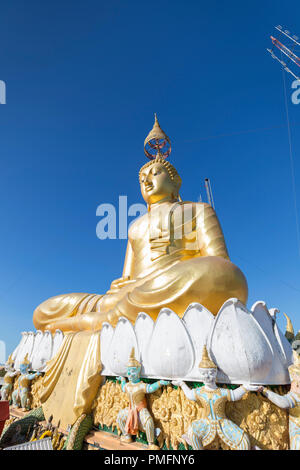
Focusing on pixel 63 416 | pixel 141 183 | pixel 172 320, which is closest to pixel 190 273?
pixel 172 320

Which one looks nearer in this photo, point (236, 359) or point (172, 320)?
point (236, 359)

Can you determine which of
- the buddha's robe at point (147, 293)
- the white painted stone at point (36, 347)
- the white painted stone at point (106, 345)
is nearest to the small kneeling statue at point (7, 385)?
the white painted stone at point (36, 347)

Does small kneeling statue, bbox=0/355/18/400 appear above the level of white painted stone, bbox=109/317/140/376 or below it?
below

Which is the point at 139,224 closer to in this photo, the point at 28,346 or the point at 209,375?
the point at 28,346

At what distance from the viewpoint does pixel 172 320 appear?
412 centimetres

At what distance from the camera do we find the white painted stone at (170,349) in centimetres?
374

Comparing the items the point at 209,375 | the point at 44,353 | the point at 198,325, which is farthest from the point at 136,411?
the point at 44,353

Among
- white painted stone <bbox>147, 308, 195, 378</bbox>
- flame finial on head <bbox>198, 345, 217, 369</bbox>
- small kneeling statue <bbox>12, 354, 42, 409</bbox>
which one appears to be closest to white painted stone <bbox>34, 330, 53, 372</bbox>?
small kneeling statue <bbox>12, 354, 42, 409</bbox>

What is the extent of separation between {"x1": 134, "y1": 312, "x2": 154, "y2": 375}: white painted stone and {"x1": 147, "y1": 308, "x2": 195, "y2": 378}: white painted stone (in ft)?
0.31

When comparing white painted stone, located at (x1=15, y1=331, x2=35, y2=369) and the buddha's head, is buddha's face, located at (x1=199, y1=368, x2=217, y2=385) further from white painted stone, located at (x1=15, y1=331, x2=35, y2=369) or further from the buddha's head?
the buddha's head

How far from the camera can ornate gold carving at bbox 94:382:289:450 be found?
3.19m

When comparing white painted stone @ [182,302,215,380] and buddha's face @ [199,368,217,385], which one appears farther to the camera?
white painted stone @ [182,302,215,380]

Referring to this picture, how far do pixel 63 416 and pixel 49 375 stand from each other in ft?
3.15

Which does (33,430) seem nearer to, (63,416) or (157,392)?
(63,416)
